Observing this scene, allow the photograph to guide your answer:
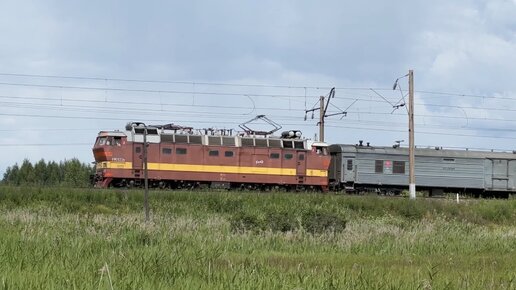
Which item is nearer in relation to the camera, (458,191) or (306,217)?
(306,217)

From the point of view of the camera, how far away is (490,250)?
16.8 m

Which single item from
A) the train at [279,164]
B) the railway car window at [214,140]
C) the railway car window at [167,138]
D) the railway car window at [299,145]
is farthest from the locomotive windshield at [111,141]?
the railway car window at [299,145]

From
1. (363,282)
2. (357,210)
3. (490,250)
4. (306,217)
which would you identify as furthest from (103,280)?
(357,210)

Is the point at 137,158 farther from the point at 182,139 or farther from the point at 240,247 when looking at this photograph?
the point at 240,247

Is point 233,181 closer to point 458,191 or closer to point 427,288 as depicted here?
point 458,191

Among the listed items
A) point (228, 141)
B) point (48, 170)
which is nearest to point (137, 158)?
point (228, 141)

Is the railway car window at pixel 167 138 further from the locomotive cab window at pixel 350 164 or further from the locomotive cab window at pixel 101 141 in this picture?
the locomotive cab window at pixel 350 164

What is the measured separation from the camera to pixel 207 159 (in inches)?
1630

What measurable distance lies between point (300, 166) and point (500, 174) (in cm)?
1845

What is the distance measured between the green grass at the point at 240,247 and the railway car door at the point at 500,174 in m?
12.9

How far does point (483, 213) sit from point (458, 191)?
1278 centimetres

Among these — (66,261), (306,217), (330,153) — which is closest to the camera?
(66,261)

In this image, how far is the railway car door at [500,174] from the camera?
4888 cm

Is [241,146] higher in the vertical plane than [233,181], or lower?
higher
